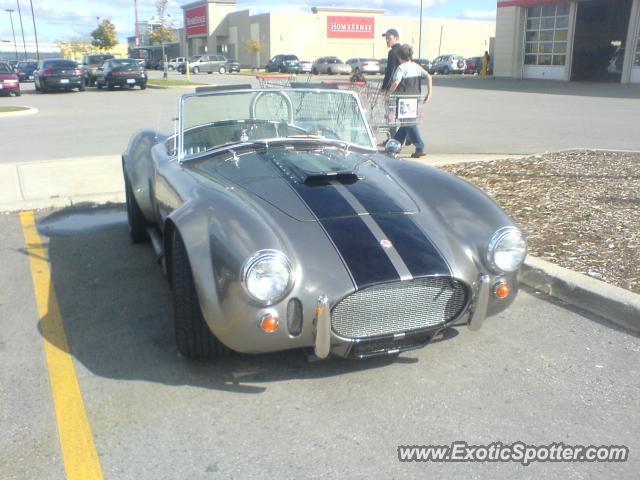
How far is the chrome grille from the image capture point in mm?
3039

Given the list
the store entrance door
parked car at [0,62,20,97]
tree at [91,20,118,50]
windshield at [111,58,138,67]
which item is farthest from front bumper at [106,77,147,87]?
tree at [91,20,118,50]

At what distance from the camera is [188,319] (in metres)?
3.33

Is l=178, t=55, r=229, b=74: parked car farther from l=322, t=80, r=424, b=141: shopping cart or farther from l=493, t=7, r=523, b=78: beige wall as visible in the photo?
l=322, t=80, r=424, b=141: shopping cart

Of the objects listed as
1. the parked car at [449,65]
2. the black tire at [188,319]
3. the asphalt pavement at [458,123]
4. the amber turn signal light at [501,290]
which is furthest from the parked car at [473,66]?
the black tire at [188,319]

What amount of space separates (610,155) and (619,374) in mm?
6304

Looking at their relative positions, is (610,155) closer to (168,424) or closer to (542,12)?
(168,424)

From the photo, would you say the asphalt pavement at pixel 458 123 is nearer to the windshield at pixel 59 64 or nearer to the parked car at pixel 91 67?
the windshield at pixel 59 64

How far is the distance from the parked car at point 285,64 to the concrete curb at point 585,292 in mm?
46239

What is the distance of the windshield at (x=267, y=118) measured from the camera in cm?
452

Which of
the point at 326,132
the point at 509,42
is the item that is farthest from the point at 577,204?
the point at 509,42

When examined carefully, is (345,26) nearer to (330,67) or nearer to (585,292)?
(330,67)

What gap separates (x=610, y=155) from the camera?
29.3ft

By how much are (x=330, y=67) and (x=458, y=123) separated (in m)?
36.5

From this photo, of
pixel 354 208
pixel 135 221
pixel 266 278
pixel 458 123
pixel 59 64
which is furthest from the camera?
pixel 59 64
